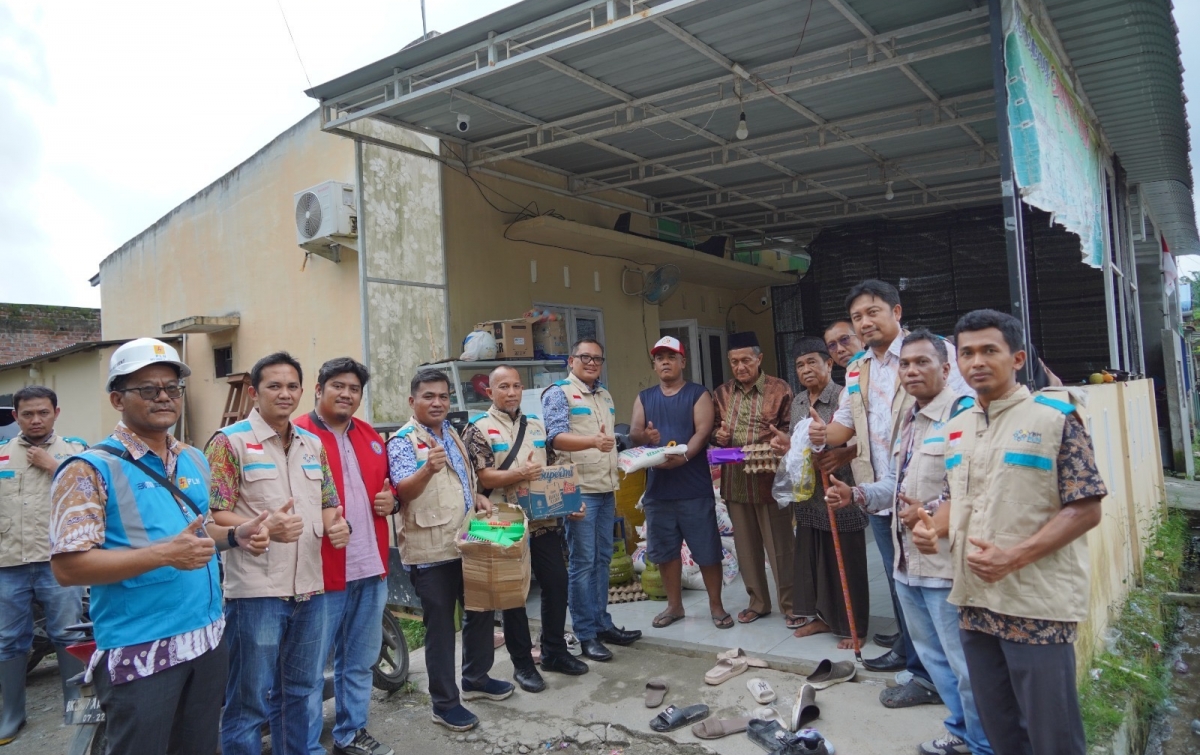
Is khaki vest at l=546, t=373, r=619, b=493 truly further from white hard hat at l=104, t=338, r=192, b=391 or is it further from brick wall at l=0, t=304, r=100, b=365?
brick wall at l=0, t=304, r=100, b=365

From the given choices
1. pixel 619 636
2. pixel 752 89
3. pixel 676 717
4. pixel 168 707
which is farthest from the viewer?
pixel 752 89

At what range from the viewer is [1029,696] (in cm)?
246

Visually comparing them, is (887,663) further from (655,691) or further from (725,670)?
(655,691)

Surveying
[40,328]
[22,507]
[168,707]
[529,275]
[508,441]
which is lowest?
[168,707]

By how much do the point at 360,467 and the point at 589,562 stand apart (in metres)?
1.69

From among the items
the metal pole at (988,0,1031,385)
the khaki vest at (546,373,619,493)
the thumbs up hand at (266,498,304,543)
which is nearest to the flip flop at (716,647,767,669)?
the khaki vest at (546,373,619,493)

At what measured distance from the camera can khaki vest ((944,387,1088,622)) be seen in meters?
2.45

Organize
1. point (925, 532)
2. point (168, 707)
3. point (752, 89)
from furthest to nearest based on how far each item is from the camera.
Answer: point (752, 89), point (925, 532), point (168, 707)

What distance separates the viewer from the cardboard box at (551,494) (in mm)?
4230

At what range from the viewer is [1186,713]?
15.1 feet

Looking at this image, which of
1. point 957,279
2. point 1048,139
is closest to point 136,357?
point 1048,139

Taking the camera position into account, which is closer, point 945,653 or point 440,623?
point 945,653

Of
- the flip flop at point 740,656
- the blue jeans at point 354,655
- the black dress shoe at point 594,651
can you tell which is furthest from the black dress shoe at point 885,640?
the blue jeans at point 354,655

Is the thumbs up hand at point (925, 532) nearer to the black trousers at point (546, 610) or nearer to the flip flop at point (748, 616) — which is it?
the black trousers at point (546, 610)
